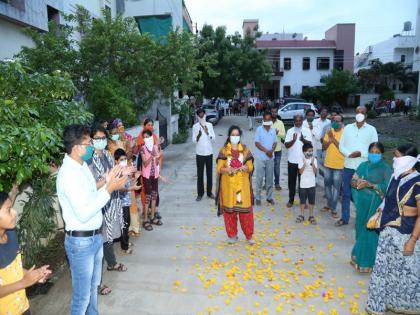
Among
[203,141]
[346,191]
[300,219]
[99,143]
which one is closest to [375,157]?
[346,191]

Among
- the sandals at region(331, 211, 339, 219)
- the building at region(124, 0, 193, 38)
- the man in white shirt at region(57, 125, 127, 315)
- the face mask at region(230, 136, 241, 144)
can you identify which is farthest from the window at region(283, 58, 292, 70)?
the man in white shirt at region(57, 125, 127, 315)

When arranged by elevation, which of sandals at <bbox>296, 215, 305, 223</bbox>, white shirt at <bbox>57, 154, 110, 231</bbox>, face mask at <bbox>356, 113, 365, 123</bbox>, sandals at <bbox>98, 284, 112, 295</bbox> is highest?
face mask at <bbox>356, 113, 365, 123</bbox>

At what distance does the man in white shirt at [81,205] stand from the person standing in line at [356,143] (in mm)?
4441

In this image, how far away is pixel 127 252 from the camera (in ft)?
19.0

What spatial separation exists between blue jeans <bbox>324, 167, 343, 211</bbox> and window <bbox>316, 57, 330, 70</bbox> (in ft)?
130

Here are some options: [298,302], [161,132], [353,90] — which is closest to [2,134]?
[298,302]

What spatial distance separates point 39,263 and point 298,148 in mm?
5329

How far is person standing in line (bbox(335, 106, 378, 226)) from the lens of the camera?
6.45 metres

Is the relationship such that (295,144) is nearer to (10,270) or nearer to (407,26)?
(10,270)

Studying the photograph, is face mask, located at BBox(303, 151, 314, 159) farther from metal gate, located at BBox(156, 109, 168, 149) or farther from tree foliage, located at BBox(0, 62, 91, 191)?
metal gate, located at BBox(156, 109, 168, 149)

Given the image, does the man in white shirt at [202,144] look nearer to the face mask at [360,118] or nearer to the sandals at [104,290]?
the face mask at [360,118]

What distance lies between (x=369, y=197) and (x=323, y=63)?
42308 mm

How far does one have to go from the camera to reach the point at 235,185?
5.92 metres

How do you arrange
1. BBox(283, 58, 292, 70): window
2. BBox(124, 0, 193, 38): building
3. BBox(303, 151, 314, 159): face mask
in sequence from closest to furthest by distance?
BBox(303, 151, 314, 159): face mask
BBox(124, 0, 193, 38): building
BBox(283, 58, 292, 70): window
